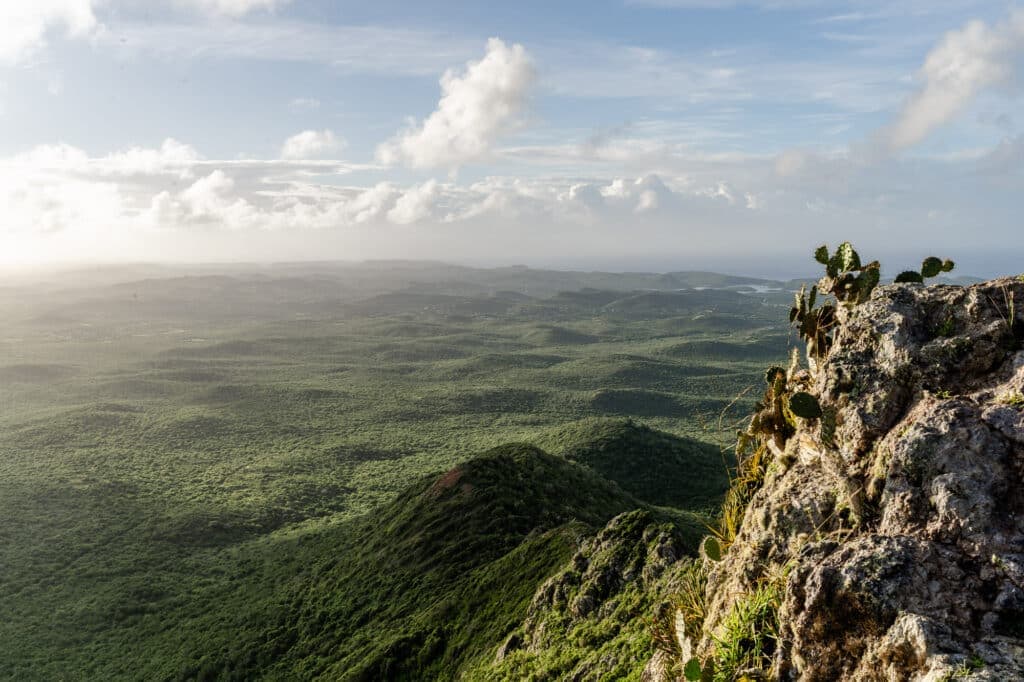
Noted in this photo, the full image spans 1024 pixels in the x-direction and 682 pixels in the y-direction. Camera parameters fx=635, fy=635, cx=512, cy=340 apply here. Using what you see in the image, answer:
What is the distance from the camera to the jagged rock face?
636 cm

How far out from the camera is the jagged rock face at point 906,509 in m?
6.36

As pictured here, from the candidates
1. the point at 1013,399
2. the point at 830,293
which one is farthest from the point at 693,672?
the point at 830,293

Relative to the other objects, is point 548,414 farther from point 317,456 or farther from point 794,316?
point 794,316

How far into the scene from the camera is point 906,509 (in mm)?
7203

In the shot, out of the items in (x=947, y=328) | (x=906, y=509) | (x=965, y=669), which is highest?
(x=947, y=328)

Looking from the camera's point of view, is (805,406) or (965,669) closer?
(965,669)

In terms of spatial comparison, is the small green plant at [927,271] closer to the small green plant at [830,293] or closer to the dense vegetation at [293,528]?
the small green plant at [830,293]

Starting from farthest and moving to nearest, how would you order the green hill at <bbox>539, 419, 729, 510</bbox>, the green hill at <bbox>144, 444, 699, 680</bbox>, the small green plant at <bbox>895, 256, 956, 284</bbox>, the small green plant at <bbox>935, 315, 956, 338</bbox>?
the green hill at <bbox>539, 419, 729, 510</bbox>, the green hill at <bbox>144, 444, 699, 680</bbox>, the small green plant at <bbox>895, 256, 956, 284</bbox>, the small green plant at <bbox>935, 315, 956, 338</bbox>

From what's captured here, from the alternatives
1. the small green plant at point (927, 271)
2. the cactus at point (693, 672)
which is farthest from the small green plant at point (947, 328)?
the cactus at point (693, 672)

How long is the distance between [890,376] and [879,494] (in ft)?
5.32

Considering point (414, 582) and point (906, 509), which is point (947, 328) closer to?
point (906, 509)

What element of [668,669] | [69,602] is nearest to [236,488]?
[69,602]

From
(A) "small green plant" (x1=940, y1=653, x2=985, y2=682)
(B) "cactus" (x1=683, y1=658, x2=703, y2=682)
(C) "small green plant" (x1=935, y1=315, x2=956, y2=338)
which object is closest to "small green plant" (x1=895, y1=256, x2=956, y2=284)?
(C) "small green plant" (x1=935, y1=315, x2=956, y2=338)

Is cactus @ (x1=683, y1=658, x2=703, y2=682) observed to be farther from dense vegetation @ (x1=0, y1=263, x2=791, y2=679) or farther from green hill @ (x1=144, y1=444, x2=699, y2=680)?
green hill @ (x1=144, y1=444, x2=699, y2=680)
